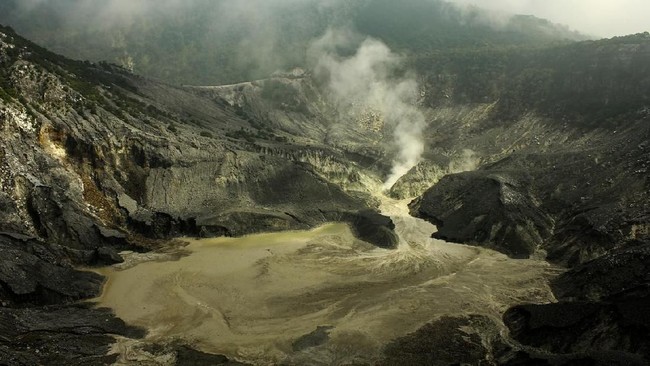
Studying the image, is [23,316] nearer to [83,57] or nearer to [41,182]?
[41,182]

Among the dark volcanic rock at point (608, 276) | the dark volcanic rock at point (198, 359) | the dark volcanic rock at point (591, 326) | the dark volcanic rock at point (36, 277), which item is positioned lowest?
the dark volcanic rock at point (198, 359)

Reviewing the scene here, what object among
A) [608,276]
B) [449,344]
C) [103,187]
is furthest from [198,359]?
[103,187]

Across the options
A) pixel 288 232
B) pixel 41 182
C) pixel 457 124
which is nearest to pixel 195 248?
pixel 288 232

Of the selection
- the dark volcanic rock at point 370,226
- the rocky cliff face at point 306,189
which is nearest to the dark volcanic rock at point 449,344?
the rocky cliff face at point 306,189

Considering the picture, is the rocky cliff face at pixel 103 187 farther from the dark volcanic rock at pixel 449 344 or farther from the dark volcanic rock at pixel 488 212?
the dark volcanic rock at pixel 449 344

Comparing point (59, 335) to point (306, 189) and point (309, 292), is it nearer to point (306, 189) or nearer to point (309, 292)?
point (309, 292)

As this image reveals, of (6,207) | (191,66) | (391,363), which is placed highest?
(191,66)

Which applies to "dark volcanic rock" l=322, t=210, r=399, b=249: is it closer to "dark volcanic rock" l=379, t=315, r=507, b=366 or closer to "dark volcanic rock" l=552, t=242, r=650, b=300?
"dark volcanic rock" l=552, t=242, r=650, b=300
